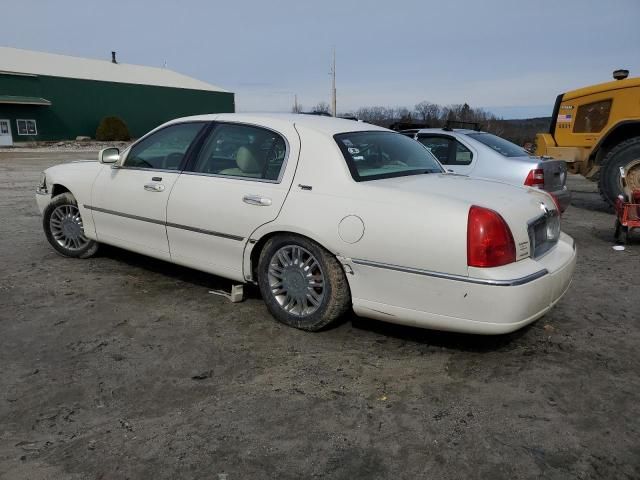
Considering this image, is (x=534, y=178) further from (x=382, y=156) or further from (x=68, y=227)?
(x=68, y=227)

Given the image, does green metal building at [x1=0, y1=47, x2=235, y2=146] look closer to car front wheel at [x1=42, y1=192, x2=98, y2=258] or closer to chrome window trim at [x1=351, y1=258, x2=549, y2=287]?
car front wheel at [x1=42, y1=192, x2=98, y2=258]

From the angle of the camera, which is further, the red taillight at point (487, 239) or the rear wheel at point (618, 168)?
the rear wheel at point (618, 168)

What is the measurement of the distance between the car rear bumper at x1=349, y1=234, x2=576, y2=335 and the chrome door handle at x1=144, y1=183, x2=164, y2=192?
6.44ft

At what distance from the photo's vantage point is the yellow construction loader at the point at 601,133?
28.4ft

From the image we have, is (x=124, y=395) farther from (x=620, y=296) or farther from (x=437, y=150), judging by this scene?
(x=437, y=150)

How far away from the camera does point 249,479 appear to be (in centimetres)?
225

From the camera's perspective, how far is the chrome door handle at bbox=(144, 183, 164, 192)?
14.6 ft

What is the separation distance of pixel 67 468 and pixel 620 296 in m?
4.46

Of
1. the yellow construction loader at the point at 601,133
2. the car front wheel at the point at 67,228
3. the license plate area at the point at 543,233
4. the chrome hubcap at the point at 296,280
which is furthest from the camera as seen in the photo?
the yellow construction loader at the point at 601,133

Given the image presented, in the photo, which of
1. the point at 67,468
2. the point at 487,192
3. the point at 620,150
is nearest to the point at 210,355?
the point at 67,468

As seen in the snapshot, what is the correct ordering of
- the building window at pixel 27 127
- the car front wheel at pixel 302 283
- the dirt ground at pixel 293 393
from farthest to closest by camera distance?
the building window at pixel 27 127 → the car front wheel at pixel 302 283 → the dirt ground at pixel 293 393

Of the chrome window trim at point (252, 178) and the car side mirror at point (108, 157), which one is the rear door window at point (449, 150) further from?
the car side mirror at point (108, 157)

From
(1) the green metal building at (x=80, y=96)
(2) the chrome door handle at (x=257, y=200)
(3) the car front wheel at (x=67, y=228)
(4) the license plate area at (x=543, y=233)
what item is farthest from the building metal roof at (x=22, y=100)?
(4) the license plate area at (x=543, y=233)

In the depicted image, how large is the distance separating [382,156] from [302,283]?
3.83 ft
